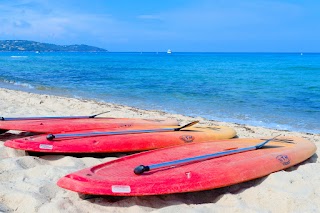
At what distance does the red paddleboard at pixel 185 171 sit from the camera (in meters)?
2.82

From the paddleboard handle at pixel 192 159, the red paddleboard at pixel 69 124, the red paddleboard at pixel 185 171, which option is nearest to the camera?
the red paddleboard at pixel 185 171

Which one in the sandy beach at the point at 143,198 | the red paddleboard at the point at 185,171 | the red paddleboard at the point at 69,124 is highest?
the red paddleboard at the point at 185,171

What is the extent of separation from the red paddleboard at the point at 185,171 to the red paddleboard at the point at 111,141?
1.59ft

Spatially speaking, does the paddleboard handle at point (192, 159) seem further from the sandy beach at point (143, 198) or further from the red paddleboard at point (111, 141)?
the red paddleboard at point (111, 141)

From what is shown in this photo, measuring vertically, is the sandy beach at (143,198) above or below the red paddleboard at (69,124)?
below

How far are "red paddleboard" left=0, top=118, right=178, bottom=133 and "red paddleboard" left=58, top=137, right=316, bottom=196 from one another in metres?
1.50

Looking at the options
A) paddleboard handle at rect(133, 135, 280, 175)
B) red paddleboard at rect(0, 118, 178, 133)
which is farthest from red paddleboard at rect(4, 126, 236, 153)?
paddleboard handle at rect(133, 135, 280, 175)

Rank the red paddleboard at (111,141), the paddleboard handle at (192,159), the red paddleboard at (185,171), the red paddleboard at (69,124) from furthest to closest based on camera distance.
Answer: the red paddleboard at (69,124) < the red paddleboard at (111,141) < the paddleboard handle at (192,159) < the red paddleboard at (185,171)

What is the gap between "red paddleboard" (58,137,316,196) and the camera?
2.82 metres

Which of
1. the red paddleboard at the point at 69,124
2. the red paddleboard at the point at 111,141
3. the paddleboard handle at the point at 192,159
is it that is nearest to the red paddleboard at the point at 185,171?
the paddleboard handle at the point at 192,159

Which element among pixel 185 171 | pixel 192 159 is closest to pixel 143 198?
pixel 185 171

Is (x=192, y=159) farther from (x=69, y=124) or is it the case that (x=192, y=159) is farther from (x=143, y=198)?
(x=69, y=124)

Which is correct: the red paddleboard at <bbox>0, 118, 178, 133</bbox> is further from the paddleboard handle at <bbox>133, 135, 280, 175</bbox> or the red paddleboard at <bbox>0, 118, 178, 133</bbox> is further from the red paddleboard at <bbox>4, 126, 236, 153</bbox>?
the paddleboard handle at <bbox>133, 135, 280, 175</bbox>

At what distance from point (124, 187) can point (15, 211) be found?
2.77 feet
